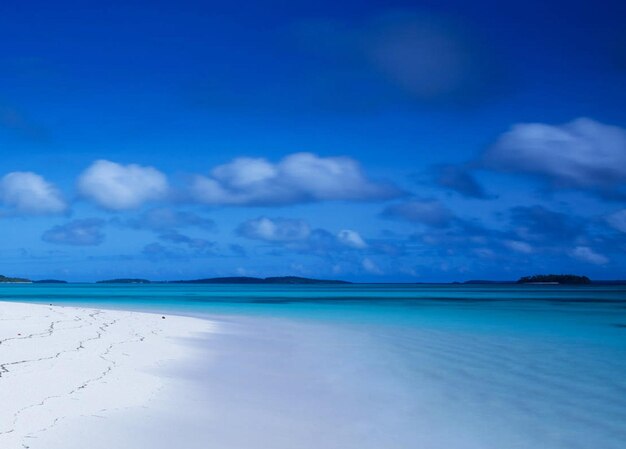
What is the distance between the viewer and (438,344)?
1625cm

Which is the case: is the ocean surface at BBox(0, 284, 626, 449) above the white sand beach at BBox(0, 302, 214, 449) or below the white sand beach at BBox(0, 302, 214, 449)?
below

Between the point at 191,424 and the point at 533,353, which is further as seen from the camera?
the point at 533,353

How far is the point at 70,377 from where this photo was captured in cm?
870

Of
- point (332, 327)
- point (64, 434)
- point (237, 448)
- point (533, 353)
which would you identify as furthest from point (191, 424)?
point (332, 327)

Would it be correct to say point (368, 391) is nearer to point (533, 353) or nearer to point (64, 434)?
point (64, 434)

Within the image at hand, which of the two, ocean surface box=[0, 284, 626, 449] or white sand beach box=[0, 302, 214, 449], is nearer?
white sand beach box=[0, 302, 214, 449]

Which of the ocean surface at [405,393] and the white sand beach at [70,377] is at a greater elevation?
the white sand beach at [70,377]

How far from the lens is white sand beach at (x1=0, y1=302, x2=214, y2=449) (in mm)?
6121

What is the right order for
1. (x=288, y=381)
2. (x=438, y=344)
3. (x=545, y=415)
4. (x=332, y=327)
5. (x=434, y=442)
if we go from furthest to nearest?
(x=332, y=327)
(x=438, y=344)
(x=288, y=381)
(x=545, y=415)
(x=434, y=442)

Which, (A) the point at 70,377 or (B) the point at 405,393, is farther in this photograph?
(B) the point at 405,393

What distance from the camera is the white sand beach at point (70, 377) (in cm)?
612

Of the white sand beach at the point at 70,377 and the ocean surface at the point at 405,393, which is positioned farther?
the ocean surface at the point at 405,393

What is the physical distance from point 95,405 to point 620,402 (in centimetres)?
792

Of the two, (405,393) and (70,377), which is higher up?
(70,377)
